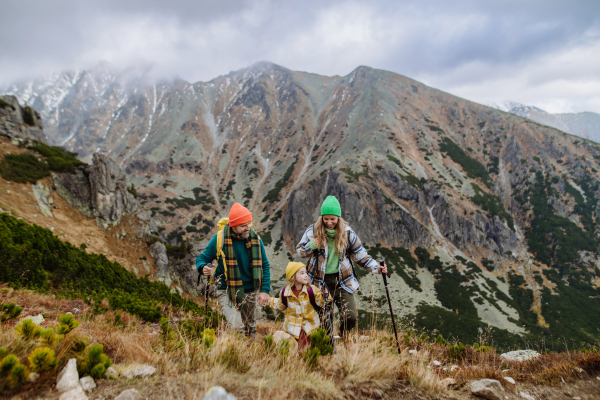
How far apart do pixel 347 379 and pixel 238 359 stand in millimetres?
1176

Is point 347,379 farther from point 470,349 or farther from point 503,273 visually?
point 503,273

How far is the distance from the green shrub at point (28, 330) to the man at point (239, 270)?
6.40 feet

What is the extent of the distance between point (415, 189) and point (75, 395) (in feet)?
292

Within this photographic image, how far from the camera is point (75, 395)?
1.86 m

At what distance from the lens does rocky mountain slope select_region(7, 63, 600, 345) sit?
63.0 m

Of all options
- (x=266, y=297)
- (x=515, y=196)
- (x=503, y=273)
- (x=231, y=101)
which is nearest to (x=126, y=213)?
(x=266, y=297)

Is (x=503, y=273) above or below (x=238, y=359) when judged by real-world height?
below

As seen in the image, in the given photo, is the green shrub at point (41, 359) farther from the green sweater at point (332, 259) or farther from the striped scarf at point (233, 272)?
the green sweater at point (332, 259)

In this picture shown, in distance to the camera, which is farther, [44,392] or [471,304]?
[471,304]

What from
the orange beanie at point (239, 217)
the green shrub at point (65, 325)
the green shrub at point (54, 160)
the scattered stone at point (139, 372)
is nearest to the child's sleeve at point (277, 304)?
the orange beanie at point (239, 217)

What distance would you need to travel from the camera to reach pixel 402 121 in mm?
111062

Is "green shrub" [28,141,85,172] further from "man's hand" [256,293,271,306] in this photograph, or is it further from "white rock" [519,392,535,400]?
"white rock" [519,392,535,400]

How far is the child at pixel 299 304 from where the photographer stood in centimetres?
408

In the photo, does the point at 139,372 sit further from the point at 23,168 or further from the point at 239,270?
the point at 23,168
